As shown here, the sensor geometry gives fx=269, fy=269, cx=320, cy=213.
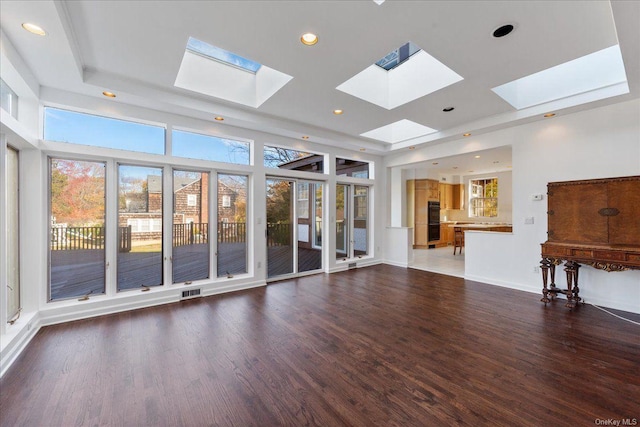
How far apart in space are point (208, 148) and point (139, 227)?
162 cm

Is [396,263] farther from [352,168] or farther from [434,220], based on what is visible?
[434,220]

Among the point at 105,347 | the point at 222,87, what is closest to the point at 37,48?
the point at 222,87

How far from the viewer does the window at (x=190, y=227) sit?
4.27m

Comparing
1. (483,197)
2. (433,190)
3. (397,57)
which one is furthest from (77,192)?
(483,197)

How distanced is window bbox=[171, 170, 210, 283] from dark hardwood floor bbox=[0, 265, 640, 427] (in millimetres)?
699

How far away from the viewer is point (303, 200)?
233 inches

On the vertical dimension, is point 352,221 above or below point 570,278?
above

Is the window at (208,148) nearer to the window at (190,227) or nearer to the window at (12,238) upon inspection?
the window at (190,227)

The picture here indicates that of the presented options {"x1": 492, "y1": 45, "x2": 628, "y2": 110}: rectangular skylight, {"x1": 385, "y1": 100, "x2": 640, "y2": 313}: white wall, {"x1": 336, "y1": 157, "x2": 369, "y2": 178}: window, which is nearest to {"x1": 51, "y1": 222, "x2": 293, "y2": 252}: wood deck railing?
{"x1": 336, "y1": 157, "x2": 369, "y2": 178}: window

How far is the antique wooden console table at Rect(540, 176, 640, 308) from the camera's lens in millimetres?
3430

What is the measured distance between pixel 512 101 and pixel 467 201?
7.29 metres

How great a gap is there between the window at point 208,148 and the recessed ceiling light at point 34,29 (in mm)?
1914

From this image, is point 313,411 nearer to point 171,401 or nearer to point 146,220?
point 171,401

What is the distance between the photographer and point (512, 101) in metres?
4.05
